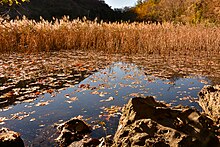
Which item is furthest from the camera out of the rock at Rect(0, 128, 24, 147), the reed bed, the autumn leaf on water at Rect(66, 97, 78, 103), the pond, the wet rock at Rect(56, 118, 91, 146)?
the reed bed

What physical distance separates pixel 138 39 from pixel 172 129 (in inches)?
387

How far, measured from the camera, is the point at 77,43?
1184 centimetres

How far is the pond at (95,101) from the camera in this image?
3277 mm

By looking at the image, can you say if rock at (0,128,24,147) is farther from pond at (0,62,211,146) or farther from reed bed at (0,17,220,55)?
reed bed at (0,17,220,55)

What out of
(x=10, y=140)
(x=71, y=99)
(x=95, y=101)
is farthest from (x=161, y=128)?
(x=71, y=99)

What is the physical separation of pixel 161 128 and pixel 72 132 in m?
1.40

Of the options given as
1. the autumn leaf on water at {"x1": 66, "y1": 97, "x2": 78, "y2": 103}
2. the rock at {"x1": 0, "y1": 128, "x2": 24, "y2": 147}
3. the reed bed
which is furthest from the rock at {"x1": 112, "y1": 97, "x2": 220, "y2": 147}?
the reed bed

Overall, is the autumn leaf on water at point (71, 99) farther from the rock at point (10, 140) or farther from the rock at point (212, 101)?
the rock at point (212, 101)

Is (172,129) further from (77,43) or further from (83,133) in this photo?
(77,43)

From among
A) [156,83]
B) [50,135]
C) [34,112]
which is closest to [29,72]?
[34,112]

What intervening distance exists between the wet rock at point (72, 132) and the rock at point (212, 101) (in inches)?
65.5

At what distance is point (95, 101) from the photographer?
174 inches

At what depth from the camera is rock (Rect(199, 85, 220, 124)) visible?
9.86 ft

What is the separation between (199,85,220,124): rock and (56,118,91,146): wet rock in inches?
65.5
